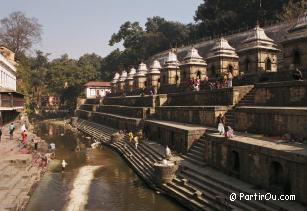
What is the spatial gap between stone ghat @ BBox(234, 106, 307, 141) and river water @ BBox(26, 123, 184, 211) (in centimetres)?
513

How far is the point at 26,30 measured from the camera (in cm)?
5425

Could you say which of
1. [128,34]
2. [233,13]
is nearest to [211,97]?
[233,13]

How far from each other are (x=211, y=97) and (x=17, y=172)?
39.8ft

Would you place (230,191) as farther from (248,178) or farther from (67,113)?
(67,113)

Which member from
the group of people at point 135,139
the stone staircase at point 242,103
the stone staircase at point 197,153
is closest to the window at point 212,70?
the group of people at point 135,139

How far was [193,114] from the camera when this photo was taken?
23562mm

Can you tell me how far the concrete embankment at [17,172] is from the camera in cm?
1452

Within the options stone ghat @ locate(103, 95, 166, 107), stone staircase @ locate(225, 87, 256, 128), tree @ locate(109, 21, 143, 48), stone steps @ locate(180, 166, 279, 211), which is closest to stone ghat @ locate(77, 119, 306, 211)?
stone steps @ locate(180, 166, 279, 211)

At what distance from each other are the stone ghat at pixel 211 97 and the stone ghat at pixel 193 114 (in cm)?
106

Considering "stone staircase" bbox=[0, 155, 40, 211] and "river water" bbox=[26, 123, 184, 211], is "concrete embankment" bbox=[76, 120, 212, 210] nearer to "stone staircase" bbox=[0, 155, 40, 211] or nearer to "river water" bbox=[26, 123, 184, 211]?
"river water" bbox=[26, 123, 184, 211]

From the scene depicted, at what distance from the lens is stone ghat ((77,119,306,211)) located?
39.3ft

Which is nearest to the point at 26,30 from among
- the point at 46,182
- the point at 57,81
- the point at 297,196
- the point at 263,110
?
the point at 57,81

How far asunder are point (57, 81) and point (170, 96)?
3997 cm

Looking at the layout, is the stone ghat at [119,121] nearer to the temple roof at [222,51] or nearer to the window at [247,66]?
the temple roof at [222,51]
